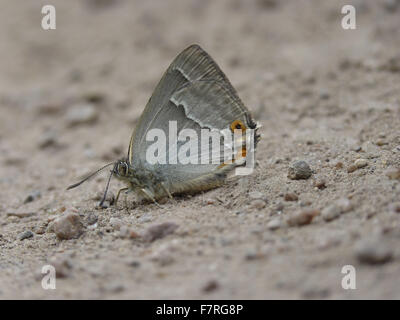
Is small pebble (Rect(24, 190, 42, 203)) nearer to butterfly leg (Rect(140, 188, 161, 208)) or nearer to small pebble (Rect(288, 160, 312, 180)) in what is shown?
butterfly leg (Rect(140, 188, 161, 208))

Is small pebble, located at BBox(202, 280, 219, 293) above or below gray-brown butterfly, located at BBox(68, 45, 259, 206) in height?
below

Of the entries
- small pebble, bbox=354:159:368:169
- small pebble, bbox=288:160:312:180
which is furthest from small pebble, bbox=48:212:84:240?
small pebble, bbox=354:159:368:169

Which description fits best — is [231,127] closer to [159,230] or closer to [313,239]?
[159,230]

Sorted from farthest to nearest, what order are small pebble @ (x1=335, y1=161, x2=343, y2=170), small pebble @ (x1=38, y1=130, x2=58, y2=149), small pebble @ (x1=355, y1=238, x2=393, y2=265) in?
1. small pebble @ (x1=38, y1=130, x2=58, y2=149)
2. small pebble @ (x1=335, y1=161, x2=343, y2=170)
3. small pebble @ (x1=355, y1=238, x2=393, y2=265)

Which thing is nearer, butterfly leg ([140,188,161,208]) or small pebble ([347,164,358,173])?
small pebble ([347,164,358,173])

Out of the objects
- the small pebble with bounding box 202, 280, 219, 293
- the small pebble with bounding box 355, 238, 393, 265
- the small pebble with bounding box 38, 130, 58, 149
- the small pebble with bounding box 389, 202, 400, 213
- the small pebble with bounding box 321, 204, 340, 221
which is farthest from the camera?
the small pebble with bounding box 38, 130, 58, 149
